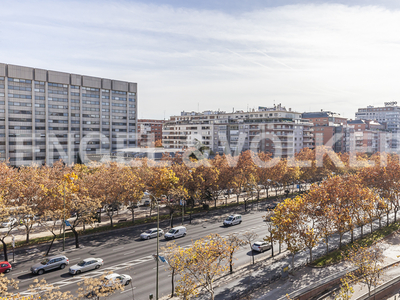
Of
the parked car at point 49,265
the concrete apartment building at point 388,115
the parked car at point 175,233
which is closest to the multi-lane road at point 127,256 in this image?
the parked car at point 49,265

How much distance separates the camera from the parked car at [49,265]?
28562 mm

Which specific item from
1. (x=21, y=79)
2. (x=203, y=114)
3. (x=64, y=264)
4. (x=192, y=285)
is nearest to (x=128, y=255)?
(x=64, y=264)

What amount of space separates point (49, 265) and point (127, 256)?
797cm

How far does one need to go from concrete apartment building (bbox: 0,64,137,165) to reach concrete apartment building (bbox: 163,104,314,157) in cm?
2273

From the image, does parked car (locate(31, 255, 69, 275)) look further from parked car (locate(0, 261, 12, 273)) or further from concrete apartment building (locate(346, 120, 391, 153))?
concrete apartment building (locate(346, 120, 391, 153))

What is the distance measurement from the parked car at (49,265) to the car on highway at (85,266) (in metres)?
1.84

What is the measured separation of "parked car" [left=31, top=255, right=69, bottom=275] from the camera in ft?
93.7

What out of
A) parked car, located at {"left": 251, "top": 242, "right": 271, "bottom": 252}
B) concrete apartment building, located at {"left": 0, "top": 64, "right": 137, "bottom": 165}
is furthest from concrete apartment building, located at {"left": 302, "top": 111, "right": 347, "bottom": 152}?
parked car, located at {"left": 251, "top": 242, "right": 271, "bottom": 252}

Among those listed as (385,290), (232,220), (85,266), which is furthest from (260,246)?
(85,266)

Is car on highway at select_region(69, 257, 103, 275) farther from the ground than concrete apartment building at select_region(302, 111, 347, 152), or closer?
closer

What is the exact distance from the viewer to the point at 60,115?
86062 mm

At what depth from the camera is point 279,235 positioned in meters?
29.2

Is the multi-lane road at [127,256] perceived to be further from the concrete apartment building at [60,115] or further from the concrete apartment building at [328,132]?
the concrete apartment building at [328,132]

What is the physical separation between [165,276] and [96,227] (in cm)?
2038
